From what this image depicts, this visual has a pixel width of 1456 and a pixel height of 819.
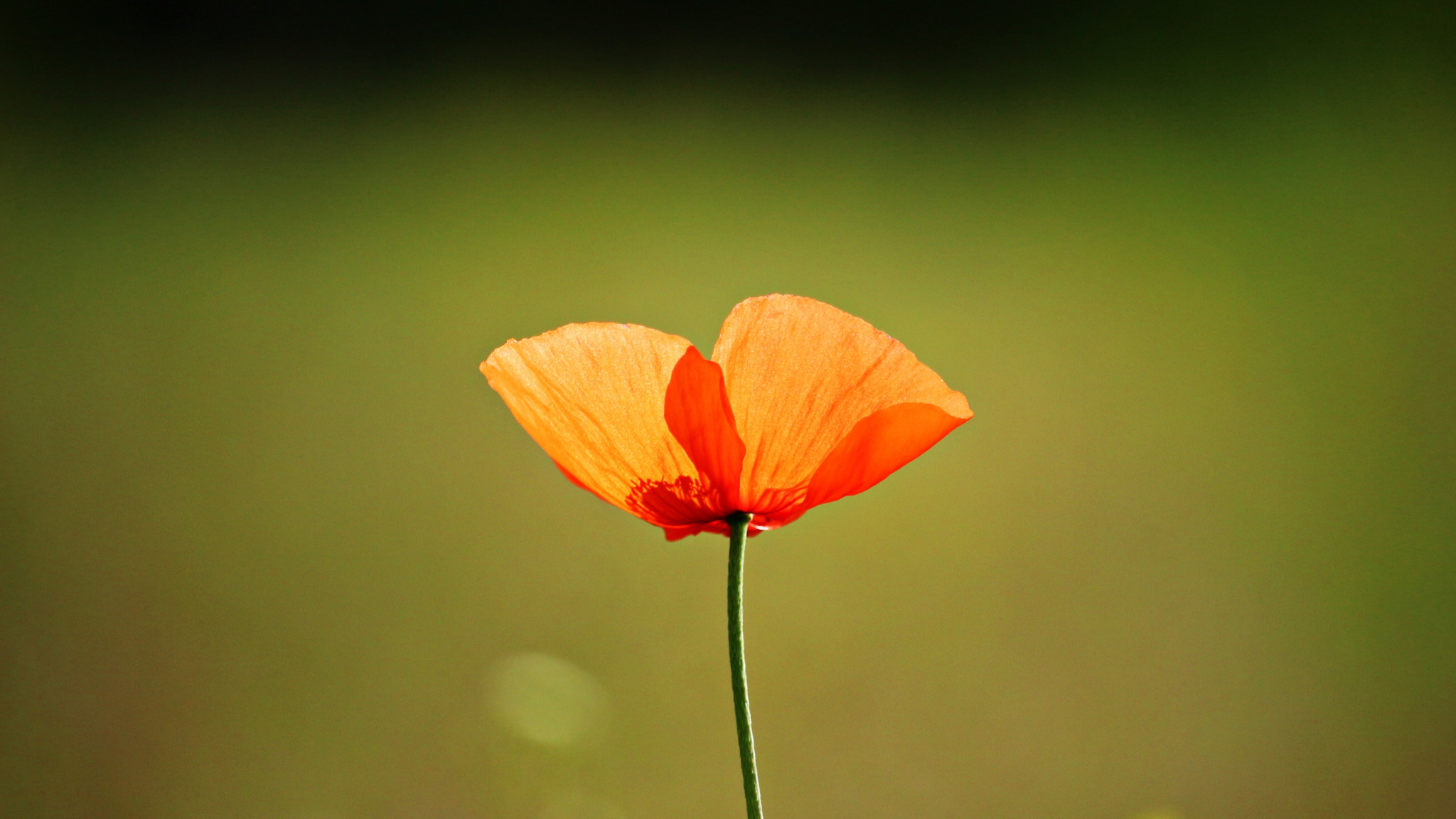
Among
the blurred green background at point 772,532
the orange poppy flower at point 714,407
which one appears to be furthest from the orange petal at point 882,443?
the blurred green background at point 772,532

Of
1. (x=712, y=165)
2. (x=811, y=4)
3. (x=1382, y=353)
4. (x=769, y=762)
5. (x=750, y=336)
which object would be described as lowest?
(x=769, y=762)

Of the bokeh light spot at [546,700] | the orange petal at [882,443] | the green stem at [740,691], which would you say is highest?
the orange petal at [882,443]

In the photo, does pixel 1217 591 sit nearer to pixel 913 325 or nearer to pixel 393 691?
pixel 913 325

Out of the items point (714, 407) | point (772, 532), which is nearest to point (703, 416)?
point (714, 407)

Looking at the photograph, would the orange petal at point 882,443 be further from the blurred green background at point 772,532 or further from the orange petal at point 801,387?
the blurred green background at point 772,532

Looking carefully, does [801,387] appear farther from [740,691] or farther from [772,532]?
[772,532]

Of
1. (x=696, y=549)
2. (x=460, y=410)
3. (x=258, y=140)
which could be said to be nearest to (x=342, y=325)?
(x=460, y=410)

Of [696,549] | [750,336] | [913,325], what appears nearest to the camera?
[750,336]

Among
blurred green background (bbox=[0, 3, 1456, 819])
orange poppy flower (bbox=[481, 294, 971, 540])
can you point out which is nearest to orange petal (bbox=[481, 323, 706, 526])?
orange poppy flower (bbox=[481, 294, 971, 540])
